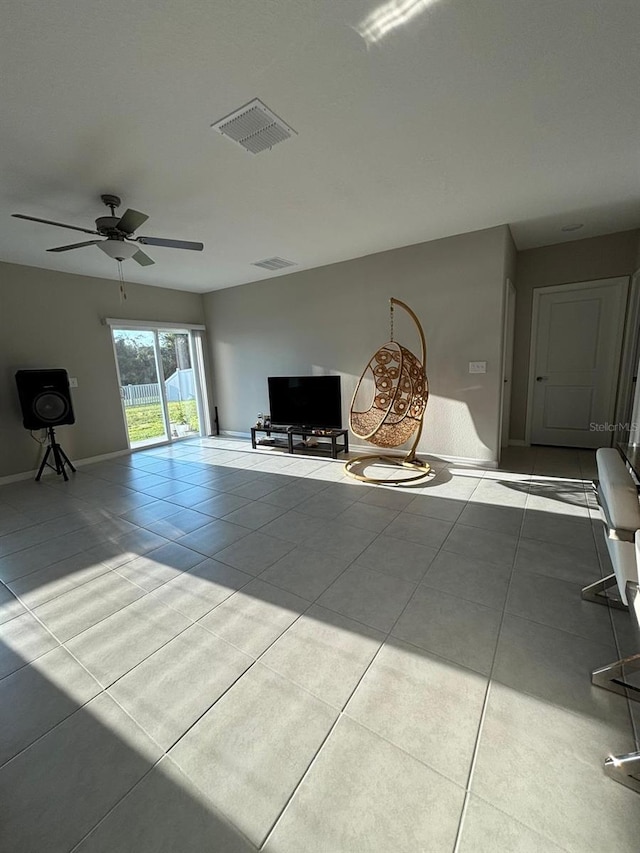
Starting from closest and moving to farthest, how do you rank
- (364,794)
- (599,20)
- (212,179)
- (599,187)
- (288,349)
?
1. (364,794)
2. (599,20)
3. (212,179)
4. (599,187)
5. (288,349)

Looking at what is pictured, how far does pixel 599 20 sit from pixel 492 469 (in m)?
3.54

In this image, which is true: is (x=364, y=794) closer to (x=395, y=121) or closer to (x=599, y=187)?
(x=395, y=121)

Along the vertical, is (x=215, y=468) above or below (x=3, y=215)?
below

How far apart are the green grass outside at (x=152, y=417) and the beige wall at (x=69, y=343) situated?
229mm

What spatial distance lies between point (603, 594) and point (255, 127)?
326 centimetres

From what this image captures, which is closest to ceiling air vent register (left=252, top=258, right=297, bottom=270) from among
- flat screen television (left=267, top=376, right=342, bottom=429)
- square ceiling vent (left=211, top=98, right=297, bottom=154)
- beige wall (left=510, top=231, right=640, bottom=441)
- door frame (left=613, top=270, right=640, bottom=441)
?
flat screen television (left=267, top=376, right=342, bottom=429)

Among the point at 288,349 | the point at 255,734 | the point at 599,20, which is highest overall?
the point at 599,20

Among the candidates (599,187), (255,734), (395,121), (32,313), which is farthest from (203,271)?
(255,734)

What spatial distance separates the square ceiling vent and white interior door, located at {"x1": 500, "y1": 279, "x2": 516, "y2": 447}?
10.1ft

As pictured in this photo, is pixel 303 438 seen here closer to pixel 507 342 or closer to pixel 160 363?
pixel 160 363

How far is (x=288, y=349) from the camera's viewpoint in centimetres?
567

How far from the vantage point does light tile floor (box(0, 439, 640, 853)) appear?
1054 mm

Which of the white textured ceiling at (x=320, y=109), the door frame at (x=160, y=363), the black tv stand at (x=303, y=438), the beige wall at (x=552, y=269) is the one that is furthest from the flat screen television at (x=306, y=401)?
the beige wall at (x=552, y=269)

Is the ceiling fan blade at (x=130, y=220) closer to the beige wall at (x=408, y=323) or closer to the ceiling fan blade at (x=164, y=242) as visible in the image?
the ceiling fan blade at (x=164, y=242)
